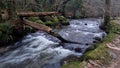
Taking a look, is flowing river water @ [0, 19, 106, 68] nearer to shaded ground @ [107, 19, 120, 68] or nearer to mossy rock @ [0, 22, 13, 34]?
mossy rock @ [0, 22, 13, 34]

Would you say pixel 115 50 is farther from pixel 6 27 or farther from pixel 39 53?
pixel 6 27

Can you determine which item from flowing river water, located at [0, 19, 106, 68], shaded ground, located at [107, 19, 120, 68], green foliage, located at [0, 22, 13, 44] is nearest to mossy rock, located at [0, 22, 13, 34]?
green foliage, located at [0, 22, 13, 44]

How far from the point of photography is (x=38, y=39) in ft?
42.2

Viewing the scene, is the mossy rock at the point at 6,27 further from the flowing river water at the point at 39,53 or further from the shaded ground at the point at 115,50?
the shaded ground at the point at 115,50

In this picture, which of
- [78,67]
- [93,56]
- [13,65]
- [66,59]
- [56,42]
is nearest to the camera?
[78,67]

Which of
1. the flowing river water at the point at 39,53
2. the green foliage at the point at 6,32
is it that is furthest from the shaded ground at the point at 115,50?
the green foliage at the point at 6,32

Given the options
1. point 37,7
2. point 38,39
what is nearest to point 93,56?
point 38,39

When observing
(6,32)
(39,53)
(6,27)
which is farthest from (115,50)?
(6,27)

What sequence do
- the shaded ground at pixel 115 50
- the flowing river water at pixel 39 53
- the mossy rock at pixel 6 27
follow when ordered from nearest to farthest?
the shaded ground at pixel 115 50
the flowing river water at pixel 39 53
the mossy rock at pixel 6 27

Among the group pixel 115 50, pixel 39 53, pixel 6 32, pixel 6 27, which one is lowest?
pixel 39 53

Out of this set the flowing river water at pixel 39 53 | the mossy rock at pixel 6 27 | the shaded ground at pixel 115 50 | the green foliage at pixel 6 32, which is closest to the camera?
A: the shaded ground at pixel 115 50

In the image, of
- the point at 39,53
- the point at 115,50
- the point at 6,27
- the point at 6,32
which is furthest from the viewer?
the point at 6,27

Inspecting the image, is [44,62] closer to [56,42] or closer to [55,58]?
[55,58]

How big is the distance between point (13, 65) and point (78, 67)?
337cm
